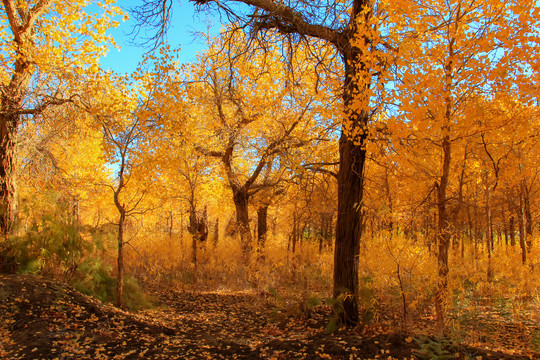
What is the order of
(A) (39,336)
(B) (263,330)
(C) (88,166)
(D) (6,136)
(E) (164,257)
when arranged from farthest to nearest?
(C) (88,166) → (E) (164,257) → (D) (6,136) → (B) (263,330) → (A) (39,336)

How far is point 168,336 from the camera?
524 centimetres

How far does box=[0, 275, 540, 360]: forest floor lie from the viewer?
3.99 metres

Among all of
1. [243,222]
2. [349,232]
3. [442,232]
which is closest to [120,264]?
[349,232]

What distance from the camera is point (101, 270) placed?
7438 mm

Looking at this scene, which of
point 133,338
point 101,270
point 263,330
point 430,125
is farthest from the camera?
point 101,270

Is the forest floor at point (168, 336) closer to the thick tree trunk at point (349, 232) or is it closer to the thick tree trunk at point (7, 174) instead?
the thick tree trunk at point (349, 232)

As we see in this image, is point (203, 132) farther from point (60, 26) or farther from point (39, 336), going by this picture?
point (39, 336)

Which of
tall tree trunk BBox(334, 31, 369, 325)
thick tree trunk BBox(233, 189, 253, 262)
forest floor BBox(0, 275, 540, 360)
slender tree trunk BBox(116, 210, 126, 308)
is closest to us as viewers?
forest floor BBox(0, 275, 540, 360)

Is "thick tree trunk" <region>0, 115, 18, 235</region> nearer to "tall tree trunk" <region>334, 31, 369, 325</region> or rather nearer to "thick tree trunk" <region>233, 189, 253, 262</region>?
"thick tree trunk" <region>233, 189, 253, 262</region>

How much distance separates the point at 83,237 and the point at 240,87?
6.18 meters

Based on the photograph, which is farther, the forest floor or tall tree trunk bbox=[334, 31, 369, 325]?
tall tree trunk bbox=[334, 31, 369, 325]

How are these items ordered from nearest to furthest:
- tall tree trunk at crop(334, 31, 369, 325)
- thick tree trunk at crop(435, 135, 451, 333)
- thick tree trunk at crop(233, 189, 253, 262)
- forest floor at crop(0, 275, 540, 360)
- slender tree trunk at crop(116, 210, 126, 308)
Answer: forest floor at crop(0, 275, 540, 360) < thick tree trunk at crop(435, 135, 451, 333) < tall tree trunk at crop(334, 31, 369, 325) < slender tree trunk at crop(116, 210, 126, 308) < thick tree trunk at crop(233, 189, 253, 262)

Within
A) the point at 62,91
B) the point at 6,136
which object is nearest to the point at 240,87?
the point at 62,91

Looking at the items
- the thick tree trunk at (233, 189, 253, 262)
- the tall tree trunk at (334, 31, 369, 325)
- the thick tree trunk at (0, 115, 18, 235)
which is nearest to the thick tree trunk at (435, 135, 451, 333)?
the tall tree trunk at (334, 31, 369, 325)
